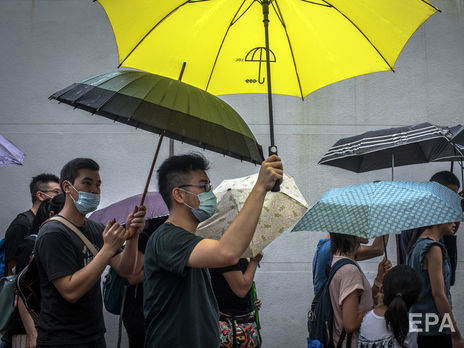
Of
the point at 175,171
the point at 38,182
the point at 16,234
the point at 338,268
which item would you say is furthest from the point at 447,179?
the point at 16,234

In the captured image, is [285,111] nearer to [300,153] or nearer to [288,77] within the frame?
[300,153]

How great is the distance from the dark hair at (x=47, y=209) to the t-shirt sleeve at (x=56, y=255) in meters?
0.74

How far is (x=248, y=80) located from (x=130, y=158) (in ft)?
10.5

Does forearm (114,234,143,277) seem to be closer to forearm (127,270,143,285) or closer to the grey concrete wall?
forearm (127,270,143,285)

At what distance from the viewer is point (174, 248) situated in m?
2.73

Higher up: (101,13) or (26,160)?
(101,13)

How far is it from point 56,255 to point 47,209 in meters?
1.17

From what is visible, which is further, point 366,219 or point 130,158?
point 130,158

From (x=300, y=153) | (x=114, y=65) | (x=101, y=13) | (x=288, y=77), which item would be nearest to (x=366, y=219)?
(x=288, y=77)

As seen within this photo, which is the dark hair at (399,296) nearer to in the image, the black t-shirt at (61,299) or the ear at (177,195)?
the ear at (177,195)

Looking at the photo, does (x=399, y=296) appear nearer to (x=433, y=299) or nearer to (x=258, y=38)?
(x=433, y=299)

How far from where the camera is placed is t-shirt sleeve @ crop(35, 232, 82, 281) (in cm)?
323

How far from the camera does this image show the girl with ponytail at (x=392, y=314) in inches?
137

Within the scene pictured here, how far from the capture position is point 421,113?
22.5 feet
